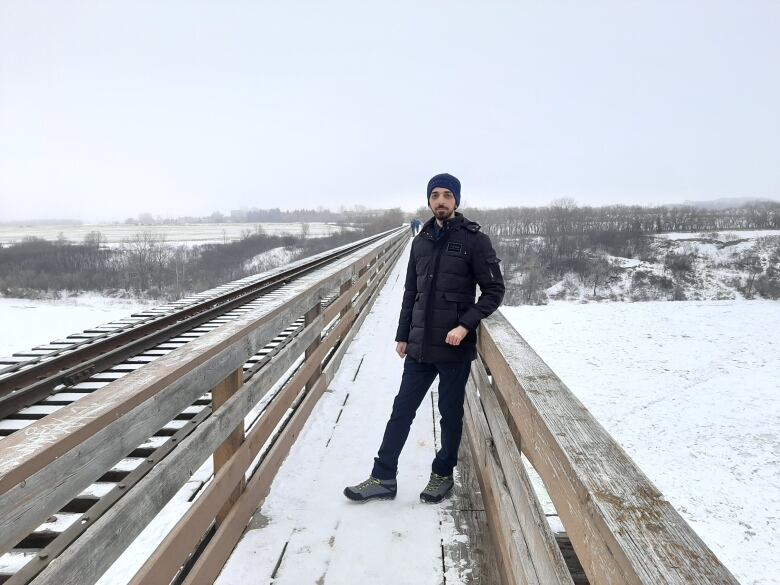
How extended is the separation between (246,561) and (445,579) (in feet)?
3.28

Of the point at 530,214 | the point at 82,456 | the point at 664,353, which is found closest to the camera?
the point at 82,456

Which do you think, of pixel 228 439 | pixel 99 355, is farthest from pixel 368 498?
pixel 99 355

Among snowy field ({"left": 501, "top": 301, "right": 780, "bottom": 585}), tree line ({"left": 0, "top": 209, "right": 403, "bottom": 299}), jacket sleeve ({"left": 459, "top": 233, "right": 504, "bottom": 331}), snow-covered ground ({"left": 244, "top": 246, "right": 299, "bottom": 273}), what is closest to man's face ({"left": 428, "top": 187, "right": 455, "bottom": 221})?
jacket sleeve ({"left": 459, "top": 233, "right": 504, "bottom": 331})

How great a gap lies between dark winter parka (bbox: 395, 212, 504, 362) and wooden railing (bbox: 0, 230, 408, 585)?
97 centimetres

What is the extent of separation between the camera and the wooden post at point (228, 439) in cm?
243

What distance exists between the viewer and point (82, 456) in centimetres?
127

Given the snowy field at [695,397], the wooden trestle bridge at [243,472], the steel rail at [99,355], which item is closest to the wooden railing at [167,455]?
the wooden trestle bridge at [243,472]

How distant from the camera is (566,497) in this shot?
1.34 metres

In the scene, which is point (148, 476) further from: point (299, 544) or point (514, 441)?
point (514, 441)

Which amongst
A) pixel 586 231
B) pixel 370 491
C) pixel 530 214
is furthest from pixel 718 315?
pixel 530 214

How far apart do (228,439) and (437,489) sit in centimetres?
132

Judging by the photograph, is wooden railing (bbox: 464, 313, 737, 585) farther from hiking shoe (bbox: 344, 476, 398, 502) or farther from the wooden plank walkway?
hiking shoe (bbox: 344, 476, 398, 502)

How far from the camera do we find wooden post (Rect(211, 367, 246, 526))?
243 cm

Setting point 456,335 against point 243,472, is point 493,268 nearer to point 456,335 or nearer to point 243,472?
point 456,335
